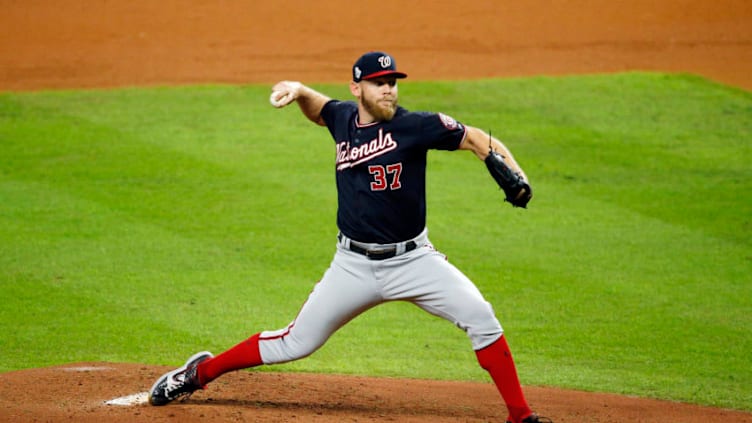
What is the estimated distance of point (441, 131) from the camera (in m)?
5.09

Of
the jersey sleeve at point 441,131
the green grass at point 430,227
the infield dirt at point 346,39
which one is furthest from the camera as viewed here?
the infield dirt at point 346,39

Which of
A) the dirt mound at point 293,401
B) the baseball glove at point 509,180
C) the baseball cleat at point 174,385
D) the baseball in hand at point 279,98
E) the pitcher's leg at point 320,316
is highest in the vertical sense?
the baseball in hand at point 279,98

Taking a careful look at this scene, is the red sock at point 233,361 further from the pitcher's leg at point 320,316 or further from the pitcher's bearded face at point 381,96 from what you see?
the pitcher's bearded face at point 381,96

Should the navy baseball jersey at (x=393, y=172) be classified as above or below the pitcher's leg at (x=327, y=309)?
above

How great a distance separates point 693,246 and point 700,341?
2160 mm

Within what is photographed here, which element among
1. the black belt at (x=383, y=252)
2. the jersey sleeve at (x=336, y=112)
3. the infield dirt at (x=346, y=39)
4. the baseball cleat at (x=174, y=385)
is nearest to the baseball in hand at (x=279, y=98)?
the jersey sleeve at (x=336, y=112)

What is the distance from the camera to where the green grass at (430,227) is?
7.10 metres

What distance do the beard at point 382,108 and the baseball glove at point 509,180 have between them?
1.83ft

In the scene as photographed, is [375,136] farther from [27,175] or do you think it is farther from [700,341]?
[27,175]

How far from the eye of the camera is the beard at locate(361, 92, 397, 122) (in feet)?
17.0

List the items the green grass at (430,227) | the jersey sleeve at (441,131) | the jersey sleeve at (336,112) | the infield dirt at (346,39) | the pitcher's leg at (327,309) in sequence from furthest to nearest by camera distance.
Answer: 1. the infield dirt at (346,39)
2. the green grass at (430,227)
3. the jersey sleeve at (336,112)
4. the pitcher's leg at (327,309)
5. the jersey sleeve at (441,131)

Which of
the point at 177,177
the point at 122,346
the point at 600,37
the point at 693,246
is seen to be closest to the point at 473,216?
the point at 693,246

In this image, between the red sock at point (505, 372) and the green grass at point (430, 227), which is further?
the green grass at point (430, 227)

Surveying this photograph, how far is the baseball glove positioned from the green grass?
195 centimetres
